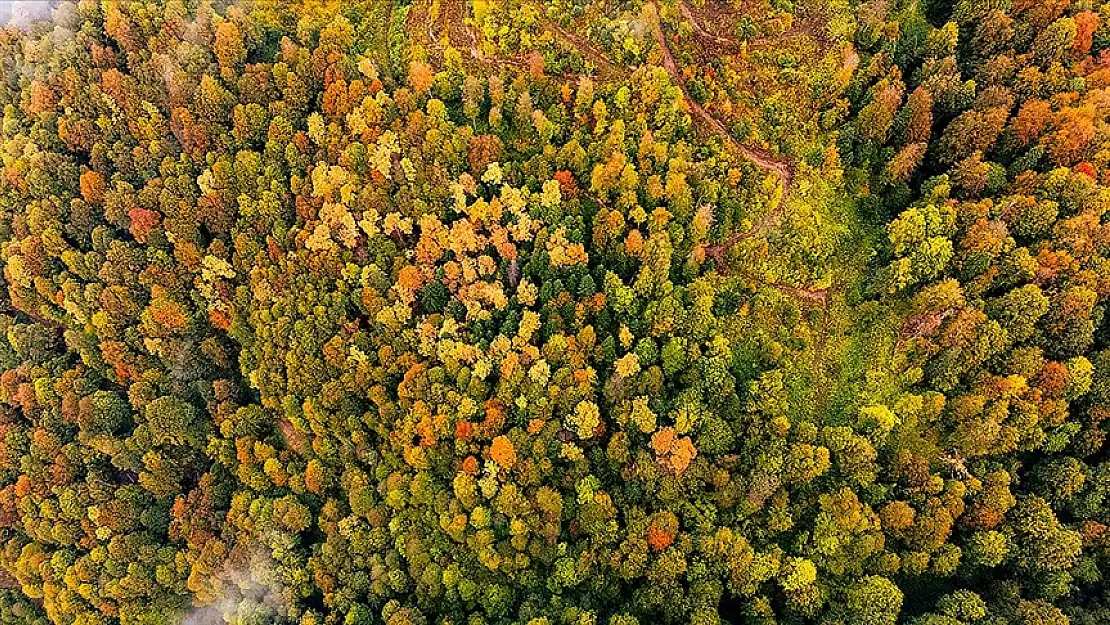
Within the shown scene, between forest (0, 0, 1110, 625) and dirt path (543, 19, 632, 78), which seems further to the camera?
dirt path (543, 19, 632, 78)

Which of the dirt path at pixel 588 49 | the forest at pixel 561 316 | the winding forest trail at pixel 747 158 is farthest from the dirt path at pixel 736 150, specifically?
the dirt path at pixel 588 49

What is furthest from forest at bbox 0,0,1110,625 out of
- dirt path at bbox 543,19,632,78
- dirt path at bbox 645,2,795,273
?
dirt path at bbox 645,2,795,273

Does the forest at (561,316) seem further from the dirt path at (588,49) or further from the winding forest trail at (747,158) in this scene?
the winding forest trail at (747,158)

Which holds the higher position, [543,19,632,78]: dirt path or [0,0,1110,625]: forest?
[543,19,632,78]: dirt path

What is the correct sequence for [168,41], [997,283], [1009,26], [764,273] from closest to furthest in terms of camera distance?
[997,283]
[764,273]
[1009,26]
[168,41]

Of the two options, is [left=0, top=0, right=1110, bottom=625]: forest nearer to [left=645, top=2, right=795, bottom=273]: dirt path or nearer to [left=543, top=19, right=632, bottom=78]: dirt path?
[left=543, top=19, right=632, bottom=78]: dirt path

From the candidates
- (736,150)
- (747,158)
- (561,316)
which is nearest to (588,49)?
(736,150)

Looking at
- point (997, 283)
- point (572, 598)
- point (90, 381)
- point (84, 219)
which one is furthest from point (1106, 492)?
point (84, 219)

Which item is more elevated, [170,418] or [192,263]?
[192,263]

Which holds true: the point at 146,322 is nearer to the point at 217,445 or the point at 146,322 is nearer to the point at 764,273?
the point at 217,445
